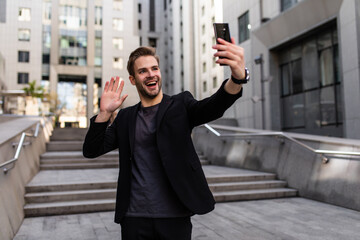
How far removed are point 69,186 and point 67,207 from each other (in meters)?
0.84

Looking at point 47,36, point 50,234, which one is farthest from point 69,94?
point 50,234

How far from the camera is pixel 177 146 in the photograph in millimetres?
1860

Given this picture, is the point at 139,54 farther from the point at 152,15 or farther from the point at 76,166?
the point at 152,15

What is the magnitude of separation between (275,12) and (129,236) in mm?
17321

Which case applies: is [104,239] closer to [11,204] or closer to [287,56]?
[11,204]

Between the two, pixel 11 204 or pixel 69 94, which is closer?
pixel 11 204

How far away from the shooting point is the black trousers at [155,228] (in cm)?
180

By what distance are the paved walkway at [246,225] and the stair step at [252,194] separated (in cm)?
56

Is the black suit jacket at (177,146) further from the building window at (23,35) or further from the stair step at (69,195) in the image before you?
the building window at (23,35)

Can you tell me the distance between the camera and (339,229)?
457 centimetres

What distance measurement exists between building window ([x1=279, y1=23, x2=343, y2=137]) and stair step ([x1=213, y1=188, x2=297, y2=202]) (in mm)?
8254

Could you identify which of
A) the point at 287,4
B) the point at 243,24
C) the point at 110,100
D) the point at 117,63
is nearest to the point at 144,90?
the point at 110,100

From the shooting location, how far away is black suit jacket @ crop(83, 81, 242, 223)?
70.7 inches

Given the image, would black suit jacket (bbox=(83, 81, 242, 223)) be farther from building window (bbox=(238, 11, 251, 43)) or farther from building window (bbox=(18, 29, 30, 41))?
building window (bbox=(18, 29, 30, 41))
